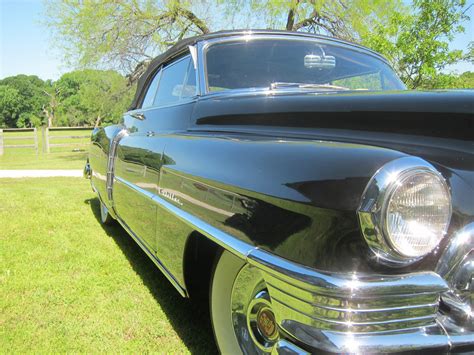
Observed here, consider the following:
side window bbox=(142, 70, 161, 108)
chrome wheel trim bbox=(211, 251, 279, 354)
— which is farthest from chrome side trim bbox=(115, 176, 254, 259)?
side window bbox=(142, 70, 161, 108)

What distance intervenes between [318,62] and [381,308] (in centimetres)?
208

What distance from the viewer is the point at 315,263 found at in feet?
3.91

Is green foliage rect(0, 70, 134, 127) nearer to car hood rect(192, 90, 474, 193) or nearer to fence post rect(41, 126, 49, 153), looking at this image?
fence post rect(41, 126, 49, 153)

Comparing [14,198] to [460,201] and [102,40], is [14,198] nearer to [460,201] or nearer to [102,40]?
[460,201]

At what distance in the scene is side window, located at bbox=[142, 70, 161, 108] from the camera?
Answer: 12.3 feet

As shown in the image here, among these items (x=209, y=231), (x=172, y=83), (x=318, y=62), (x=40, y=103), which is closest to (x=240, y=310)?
(x=209, y=231)

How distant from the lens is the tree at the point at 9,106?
273ft

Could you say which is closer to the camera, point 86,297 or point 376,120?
point 376,120

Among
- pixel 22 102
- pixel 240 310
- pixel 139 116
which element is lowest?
pixel 240 310

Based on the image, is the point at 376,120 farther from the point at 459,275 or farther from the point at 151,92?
the point at 151,92

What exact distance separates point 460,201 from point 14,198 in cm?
663

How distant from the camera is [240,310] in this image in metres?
1.75

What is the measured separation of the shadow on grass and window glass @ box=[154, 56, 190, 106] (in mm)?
1391

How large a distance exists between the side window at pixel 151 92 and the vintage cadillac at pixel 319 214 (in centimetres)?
121
